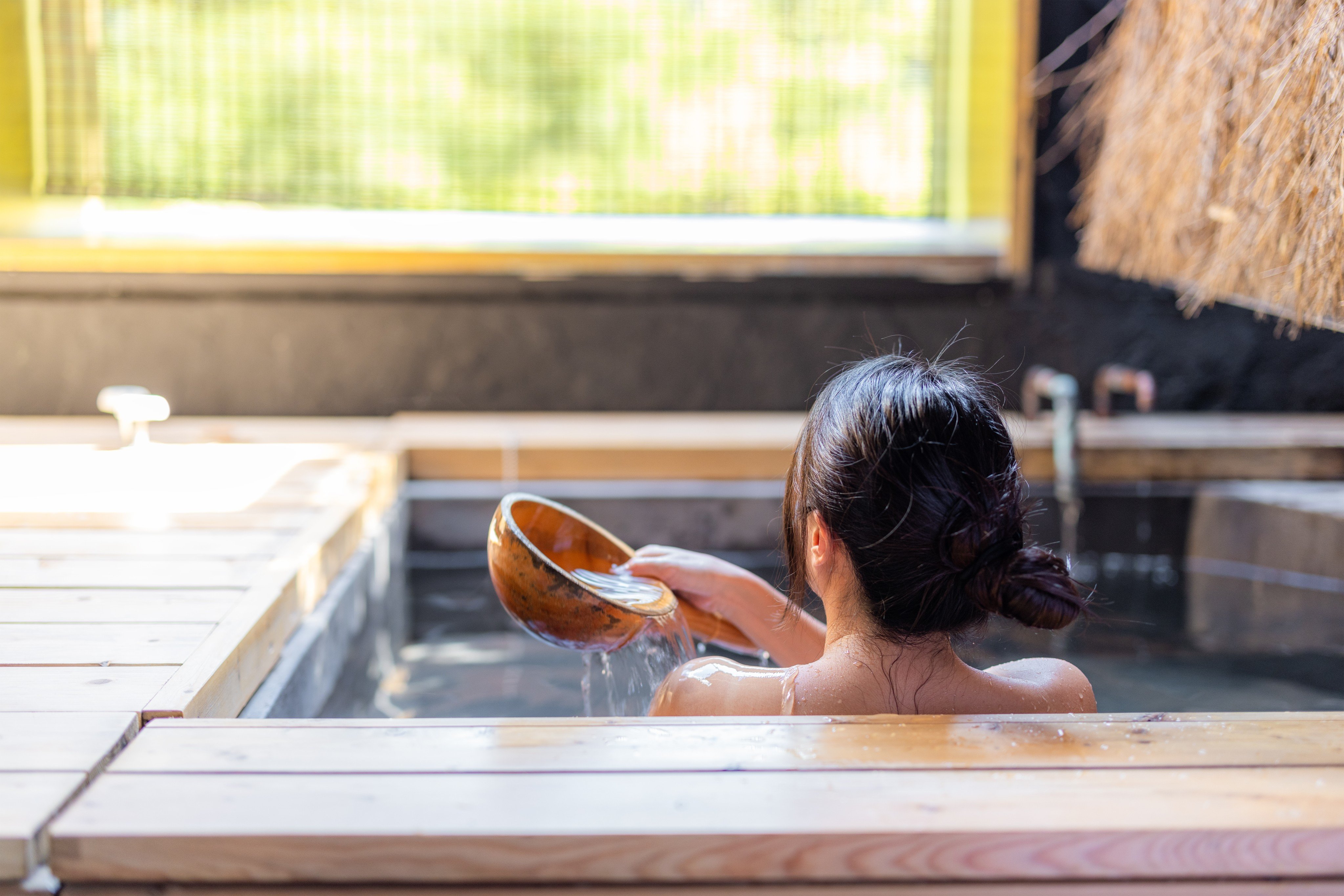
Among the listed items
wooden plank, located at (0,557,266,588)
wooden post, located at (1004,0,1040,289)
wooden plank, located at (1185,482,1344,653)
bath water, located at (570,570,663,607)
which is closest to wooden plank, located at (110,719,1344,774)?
bath water, located at (570,570,663,607)

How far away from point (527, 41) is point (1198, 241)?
2547mm

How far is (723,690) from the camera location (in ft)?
3.92

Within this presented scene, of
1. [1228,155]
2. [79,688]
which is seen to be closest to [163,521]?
[79,688]

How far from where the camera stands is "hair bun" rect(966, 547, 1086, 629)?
1012 millimetres

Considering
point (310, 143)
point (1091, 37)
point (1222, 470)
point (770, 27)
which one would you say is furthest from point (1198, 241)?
point (310, 143)

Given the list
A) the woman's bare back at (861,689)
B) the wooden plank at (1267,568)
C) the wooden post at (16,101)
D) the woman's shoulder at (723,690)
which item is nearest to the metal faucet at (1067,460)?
the wooden plank at (1267,568)

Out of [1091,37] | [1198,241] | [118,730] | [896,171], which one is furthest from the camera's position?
[896,171]

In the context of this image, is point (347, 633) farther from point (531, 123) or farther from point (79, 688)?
point (531, 123)

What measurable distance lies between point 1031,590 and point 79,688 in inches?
41.3

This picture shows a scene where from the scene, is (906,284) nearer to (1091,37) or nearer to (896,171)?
(896,171)

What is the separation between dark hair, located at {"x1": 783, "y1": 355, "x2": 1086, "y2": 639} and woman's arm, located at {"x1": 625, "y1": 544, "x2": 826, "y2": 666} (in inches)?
13.4

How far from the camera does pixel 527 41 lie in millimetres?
3908

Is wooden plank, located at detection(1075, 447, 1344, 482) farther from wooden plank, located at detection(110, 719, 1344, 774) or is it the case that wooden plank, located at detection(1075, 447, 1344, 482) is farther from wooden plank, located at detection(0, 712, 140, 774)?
wooden plank, located at detection(0, 712, 140, 774)

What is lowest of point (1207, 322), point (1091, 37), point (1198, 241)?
point (1207, 322)
